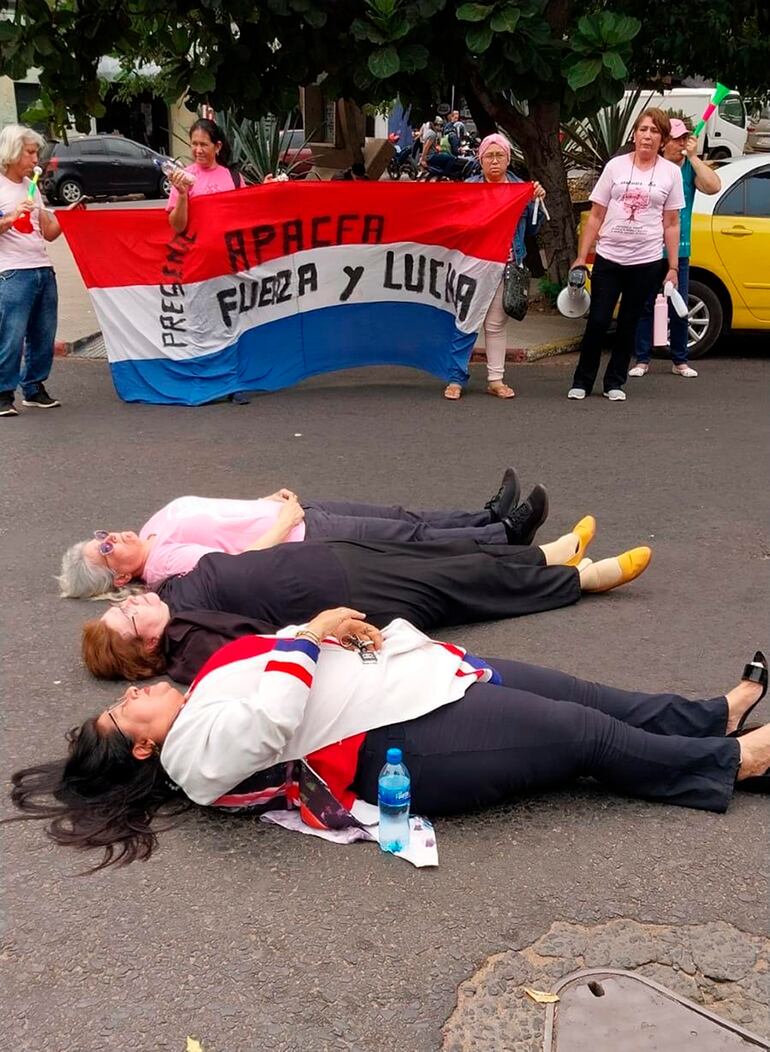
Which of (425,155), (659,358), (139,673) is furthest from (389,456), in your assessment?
(425,155)

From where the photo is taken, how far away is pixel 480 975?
2775mm

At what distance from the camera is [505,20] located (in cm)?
812

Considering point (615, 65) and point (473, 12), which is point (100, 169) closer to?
point (473, 12)

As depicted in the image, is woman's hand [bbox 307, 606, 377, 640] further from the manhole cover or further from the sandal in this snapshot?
the sandal

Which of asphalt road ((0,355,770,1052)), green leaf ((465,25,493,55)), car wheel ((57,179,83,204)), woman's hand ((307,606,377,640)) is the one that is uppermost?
green leaf ((465,25,493,55))

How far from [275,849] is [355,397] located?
19.5ft

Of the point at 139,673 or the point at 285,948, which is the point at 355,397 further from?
the point at 285,948

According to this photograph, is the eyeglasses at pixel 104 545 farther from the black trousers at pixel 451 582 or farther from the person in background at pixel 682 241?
the person in background at pixel 682 241

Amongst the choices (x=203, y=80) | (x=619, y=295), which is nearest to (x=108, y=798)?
(x=619, y=295)

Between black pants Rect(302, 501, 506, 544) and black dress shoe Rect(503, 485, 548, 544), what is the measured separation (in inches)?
2.8

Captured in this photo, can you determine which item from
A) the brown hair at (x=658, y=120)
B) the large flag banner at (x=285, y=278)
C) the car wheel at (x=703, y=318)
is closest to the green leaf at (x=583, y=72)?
the brown hair at (x=658, y=120)

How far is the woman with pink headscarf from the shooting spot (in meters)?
8.33

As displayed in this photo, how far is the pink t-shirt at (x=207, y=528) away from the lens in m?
4.63

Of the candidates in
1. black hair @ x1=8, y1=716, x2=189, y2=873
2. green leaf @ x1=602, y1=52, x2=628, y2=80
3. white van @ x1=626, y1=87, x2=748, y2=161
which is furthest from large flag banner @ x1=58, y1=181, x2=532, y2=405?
white van @ x1=626, y1=87, x2=748, y2=161
